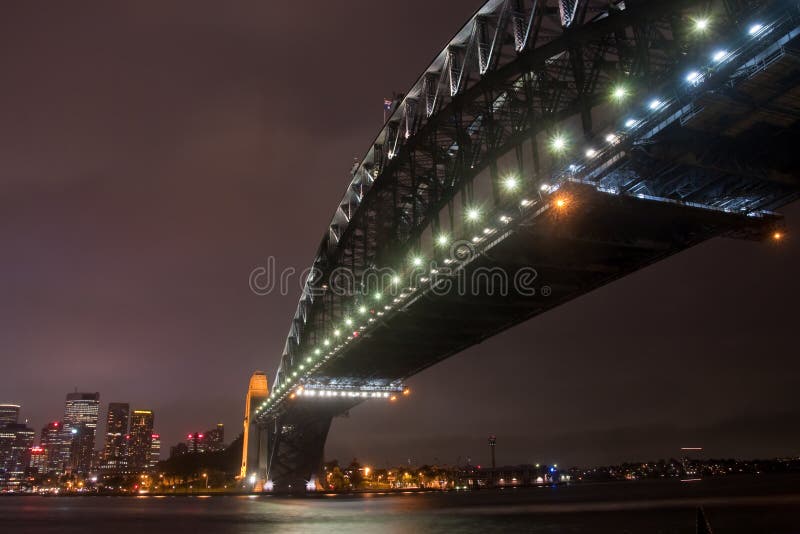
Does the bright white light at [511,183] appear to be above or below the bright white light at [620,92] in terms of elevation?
below

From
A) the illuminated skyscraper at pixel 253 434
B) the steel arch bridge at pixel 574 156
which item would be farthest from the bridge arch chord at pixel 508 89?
the illuminated skyscraper at pixel 253 434

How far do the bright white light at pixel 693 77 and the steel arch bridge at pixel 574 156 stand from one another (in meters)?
0.06

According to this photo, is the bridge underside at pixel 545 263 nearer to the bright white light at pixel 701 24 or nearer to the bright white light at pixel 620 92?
the bright white light at pixel 620 92

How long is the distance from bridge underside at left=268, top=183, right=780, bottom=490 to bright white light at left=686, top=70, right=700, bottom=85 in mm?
5793

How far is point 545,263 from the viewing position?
3484 cm

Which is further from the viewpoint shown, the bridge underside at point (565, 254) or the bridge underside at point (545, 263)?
the bridge underside at point (545, 263)

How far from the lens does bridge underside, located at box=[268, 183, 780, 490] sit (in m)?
28.0

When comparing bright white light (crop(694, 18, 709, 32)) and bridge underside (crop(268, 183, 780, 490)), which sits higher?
bright white light (crop(694, 18, 709, 32))

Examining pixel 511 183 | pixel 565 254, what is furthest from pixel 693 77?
pixel 565 254

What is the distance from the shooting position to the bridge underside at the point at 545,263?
91.8 ft

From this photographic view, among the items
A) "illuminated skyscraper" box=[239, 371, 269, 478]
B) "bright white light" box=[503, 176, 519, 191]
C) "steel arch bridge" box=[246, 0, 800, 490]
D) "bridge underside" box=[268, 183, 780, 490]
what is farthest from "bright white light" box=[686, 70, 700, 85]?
"illuminated skyscraper" box=[239, 371, 269, 478]

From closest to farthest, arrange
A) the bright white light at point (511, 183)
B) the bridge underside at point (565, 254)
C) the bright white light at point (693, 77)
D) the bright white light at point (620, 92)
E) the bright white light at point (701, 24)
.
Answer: the bright white light at point (693, 77), the bright white light at point (701, 24), the bright white light at point (620, 92), the bridge underside at point (565, 254), the bright white light at point (511, 183)

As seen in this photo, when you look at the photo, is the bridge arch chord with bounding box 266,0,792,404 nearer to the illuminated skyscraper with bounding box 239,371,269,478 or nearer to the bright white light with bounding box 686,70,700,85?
the bright white light with bounding box 686,70,700,85

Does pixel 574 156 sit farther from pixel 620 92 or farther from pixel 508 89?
pixel 508 89
